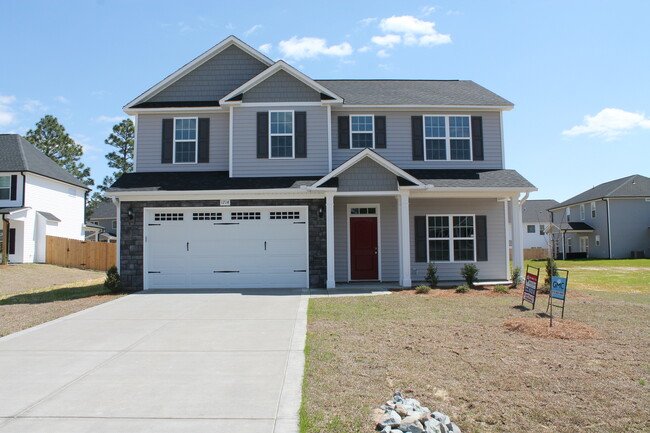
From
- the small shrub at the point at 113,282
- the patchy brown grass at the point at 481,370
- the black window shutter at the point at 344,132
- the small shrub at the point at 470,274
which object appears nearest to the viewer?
the patchy brown grass at the point at 481,370

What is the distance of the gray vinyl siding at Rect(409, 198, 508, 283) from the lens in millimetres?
16016

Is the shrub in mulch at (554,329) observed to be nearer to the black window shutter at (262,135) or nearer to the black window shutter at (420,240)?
the black window shutter at (420,240)

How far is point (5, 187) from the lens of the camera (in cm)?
2695

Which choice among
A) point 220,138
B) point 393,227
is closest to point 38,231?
point 220,138

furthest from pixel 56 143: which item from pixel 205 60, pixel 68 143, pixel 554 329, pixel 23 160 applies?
pixel 554 329

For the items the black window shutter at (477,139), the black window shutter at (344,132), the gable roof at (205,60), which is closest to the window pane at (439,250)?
the black window shutter at (477,139)

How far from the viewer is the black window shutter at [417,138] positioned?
1617cm

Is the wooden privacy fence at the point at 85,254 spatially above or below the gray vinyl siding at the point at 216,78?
below

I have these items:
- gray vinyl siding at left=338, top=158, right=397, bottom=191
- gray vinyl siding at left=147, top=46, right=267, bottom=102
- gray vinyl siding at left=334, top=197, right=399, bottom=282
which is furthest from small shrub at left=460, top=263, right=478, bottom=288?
gray vinyl siding at left=147, top=46, right=267, bottom=102

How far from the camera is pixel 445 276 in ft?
52.6

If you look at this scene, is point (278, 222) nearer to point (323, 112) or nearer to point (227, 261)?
point (227, 261)

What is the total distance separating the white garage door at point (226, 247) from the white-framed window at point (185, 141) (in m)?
2.18

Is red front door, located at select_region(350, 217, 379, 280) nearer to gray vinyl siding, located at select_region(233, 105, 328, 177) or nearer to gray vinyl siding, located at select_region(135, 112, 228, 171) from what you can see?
gray vinyl siding, located at select_region(233, 105, 328, 177)

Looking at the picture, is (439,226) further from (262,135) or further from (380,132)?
(262,135)
